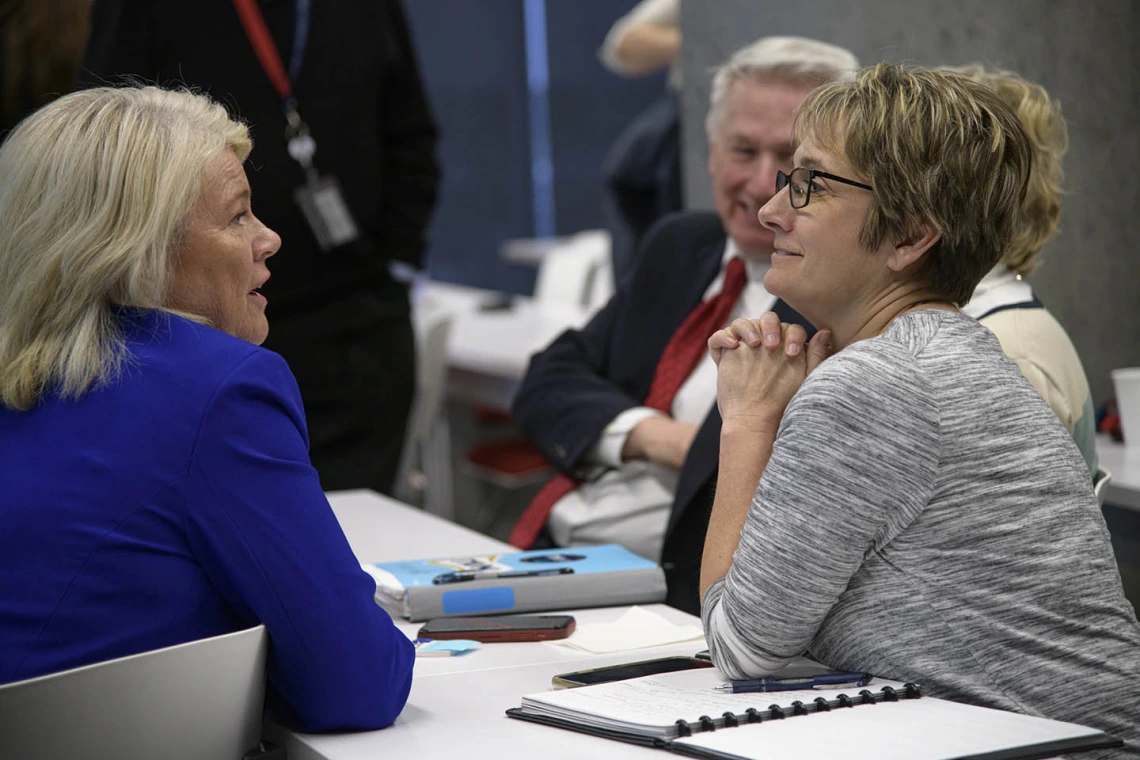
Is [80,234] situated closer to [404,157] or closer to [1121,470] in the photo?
[1121,470]

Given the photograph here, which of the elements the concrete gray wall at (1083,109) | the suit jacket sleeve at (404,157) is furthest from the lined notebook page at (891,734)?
the suit jacket sleeve at (404,157)

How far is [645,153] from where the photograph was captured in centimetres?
450

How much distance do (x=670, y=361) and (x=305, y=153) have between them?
127cm

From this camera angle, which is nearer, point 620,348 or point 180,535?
point 180,535

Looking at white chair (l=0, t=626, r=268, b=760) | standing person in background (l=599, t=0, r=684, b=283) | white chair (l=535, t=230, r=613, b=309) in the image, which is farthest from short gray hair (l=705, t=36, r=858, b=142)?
white chair (l=535, t=230, r=613, b=309)

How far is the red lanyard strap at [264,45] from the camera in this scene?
3340mm

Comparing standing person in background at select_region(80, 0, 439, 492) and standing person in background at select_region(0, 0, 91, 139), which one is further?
standing person in background at select_region(0, 0, 91, 139)

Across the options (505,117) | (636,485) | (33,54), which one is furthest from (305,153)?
(505,117)

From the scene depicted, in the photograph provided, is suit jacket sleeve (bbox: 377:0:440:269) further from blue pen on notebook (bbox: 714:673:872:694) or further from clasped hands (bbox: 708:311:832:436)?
blue pen on notebook (bbox: 714:673:872:694)

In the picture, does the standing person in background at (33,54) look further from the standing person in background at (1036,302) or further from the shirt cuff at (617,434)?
the standing person in background at (1036,302)

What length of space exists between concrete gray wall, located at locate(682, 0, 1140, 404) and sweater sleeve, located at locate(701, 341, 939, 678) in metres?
1.63

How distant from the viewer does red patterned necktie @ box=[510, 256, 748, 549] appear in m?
2.68

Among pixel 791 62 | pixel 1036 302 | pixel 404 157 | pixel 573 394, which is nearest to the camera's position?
pixel 1036 302

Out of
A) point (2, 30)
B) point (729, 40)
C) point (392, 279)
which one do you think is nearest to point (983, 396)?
point (729, 40)
